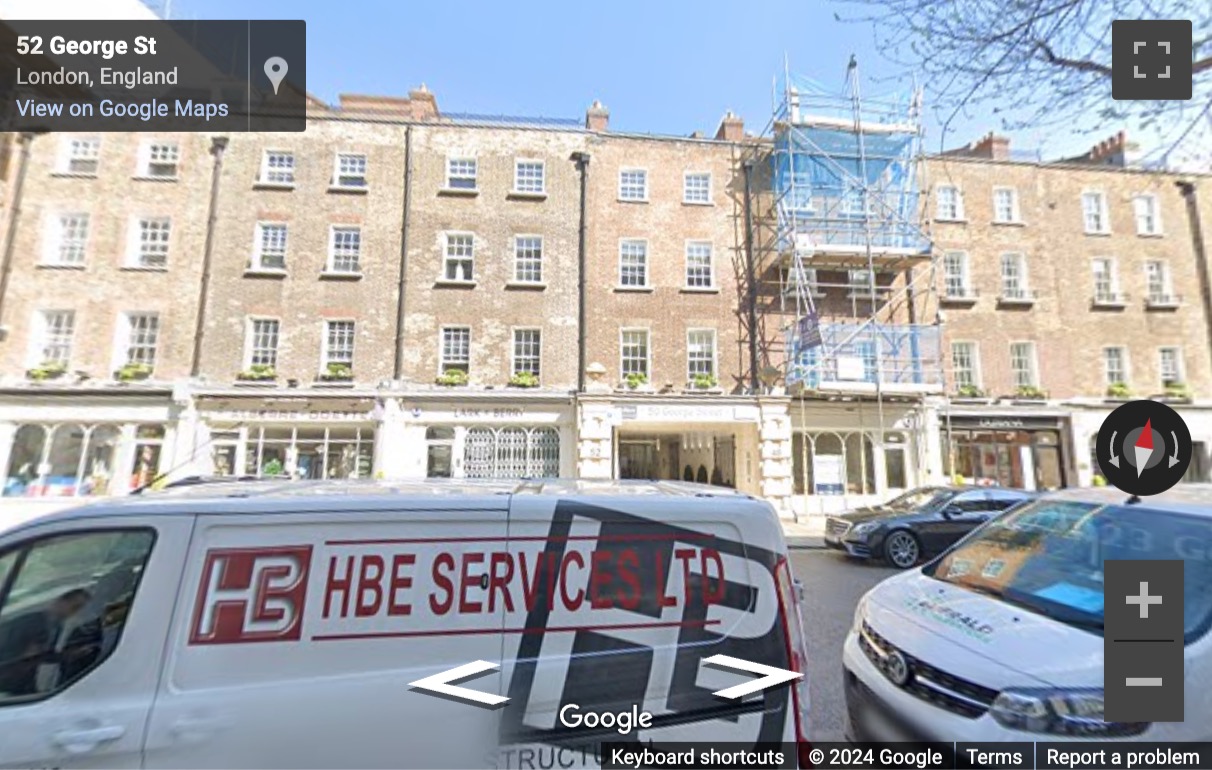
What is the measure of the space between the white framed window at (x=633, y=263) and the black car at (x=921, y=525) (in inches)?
377

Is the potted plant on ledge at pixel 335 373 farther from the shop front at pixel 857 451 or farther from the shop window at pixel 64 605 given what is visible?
the shop window at pixel 64 605

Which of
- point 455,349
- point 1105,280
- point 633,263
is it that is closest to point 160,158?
point 455,349

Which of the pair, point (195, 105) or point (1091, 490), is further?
point (195, 105)

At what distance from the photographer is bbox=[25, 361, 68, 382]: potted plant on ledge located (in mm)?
14977

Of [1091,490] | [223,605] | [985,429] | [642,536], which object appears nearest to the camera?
[223,605]

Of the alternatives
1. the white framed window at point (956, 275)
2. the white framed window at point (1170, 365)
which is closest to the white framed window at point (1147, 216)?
the white framed window at point (1170, 365)

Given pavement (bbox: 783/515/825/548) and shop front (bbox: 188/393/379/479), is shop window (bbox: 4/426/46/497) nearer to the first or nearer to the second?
shop front (bbox: 188/393/379/479)

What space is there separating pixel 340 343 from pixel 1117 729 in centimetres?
1726

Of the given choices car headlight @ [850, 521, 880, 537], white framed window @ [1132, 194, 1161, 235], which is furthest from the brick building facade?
car headlight @ [850, 521, 880, 537]

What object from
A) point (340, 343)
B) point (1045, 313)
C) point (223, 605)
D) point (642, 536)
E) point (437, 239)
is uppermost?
point (437, 239)

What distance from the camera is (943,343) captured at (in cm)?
1784

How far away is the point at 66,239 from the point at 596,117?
16.3 m

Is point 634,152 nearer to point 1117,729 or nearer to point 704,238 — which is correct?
point 704,238

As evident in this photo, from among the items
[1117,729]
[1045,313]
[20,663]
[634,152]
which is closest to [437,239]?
[634,152]
